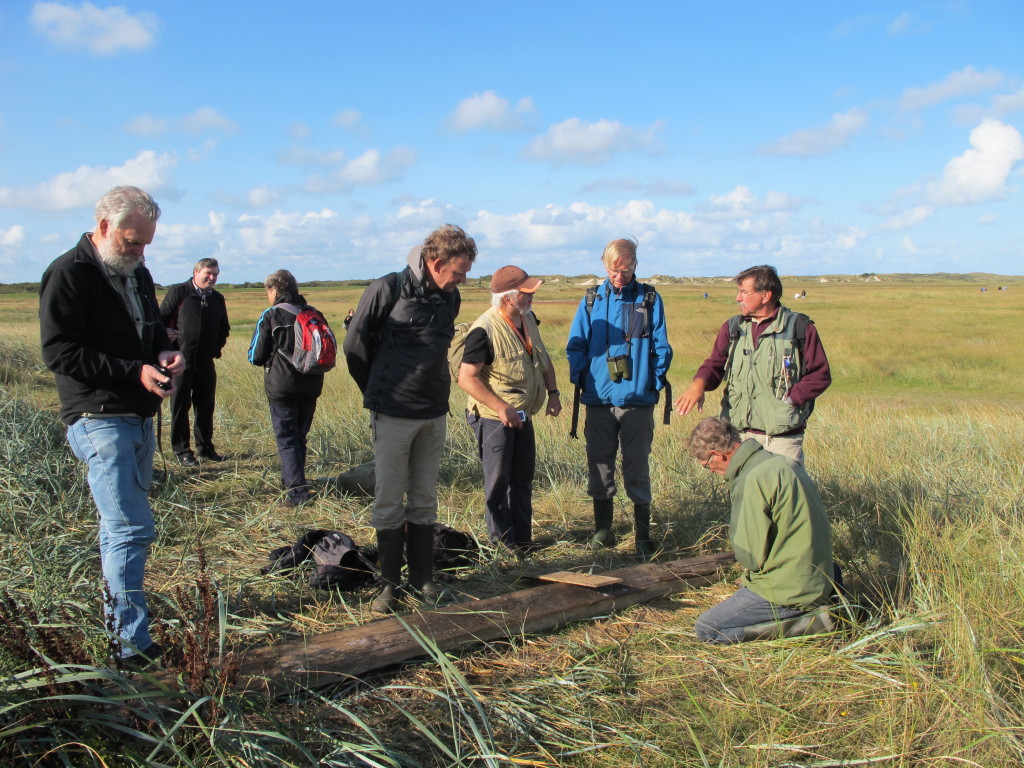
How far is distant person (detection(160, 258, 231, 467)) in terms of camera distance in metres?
6.73

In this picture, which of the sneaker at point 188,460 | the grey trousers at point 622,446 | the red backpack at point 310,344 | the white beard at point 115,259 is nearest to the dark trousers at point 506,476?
the grey trousers at point 622,446

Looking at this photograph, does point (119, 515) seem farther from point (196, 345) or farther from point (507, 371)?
point (196, 345)

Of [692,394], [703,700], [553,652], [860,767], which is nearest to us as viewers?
[860,767]

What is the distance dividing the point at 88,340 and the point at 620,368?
9.67 ft

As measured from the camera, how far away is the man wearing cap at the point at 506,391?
4.61 m

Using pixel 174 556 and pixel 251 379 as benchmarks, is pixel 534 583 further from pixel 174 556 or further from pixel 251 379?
pixel 251 379

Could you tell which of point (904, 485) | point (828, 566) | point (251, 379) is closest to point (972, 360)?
point (904, 485)

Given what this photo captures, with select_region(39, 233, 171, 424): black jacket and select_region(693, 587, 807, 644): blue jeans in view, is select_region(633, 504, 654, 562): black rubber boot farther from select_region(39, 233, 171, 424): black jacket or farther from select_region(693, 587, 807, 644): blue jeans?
select_region(39, 233, 171, 424): black jacket

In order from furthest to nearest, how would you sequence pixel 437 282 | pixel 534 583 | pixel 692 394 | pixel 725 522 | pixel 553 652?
pixel 725 522 → pixel 692 394 → pixel 534 583 → pixel 437 282 → pixel 553 652

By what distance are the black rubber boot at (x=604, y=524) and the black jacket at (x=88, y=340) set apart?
9.41ft

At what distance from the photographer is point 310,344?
5590mm

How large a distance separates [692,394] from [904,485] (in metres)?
1.96

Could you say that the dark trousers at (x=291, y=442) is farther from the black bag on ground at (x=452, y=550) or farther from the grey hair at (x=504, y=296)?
the grey hair at (x=504, y=296)

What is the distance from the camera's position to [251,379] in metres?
11.8
